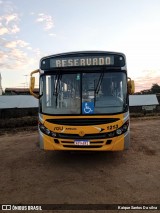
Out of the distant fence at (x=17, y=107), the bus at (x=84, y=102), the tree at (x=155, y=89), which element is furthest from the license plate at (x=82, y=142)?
the tree at (x=155, y=89)

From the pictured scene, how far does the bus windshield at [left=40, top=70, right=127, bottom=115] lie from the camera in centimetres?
735

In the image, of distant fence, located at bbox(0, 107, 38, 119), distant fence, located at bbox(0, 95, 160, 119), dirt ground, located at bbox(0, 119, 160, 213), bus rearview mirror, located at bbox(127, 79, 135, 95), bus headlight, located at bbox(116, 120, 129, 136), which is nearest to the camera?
dirt ground, located at bbox(0, 119, 160, 213)

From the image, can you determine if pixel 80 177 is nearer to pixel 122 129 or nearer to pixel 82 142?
pixel 82 142

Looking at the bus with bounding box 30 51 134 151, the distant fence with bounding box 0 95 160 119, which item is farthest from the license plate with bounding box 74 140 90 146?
the distant fence with bounding box 0 95 160 119

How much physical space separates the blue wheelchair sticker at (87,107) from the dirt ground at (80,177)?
1701 millimetres

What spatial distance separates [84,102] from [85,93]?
0.89ft

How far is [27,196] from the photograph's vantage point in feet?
17.9

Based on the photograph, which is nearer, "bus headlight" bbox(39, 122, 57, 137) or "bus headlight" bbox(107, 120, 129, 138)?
"bus headlight" bbox(107, 120, 129, 138)

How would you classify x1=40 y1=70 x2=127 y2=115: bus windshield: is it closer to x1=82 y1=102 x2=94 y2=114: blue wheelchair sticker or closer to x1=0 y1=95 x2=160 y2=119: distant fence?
x1=82 y1=102 x2=94 y2=114: blue wheelchair sticker

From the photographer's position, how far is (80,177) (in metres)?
6.72

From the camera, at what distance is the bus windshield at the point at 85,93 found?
24.1 ft

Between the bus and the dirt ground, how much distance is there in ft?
2.39

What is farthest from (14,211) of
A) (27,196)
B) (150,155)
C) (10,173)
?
(150,155)

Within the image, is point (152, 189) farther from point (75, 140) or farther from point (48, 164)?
point (48, 164)
